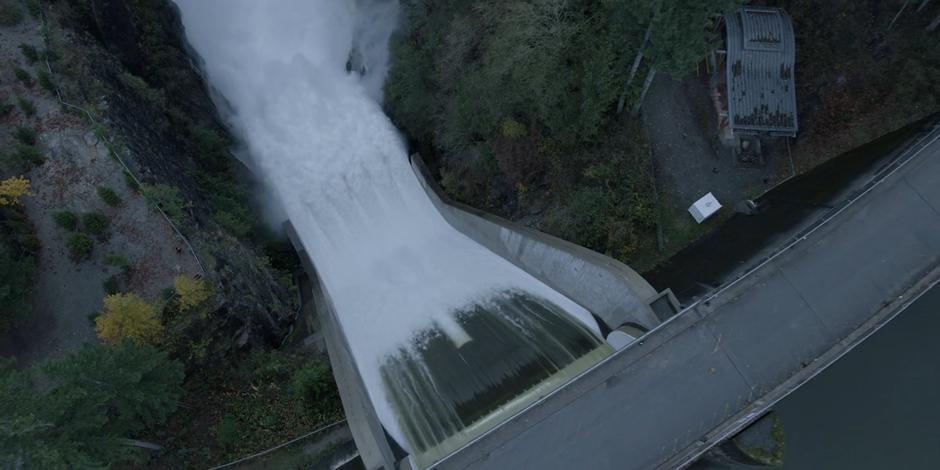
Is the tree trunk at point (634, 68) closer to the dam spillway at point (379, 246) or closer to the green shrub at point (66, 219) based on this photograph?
the dam spillway at point (379, 246)

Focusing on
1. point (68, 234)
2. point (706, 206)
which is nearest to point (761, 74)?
point (706, 206)

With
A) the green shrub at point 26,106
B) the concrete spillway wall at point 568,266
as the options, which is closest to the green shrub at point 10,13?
the green shrub at point 26,106

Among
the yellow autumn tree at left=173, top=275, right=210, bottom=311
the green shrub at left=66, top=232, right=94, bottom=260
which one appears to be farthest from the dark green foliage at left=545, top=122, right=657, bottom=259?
the green shrub at left=66, top=232, right=94, bottom=260

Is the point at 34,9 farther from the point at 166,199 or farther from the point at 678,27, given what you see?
the point at 678,27

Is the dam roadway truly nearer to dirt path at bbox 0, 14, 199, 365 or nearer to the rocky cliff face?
→ the rocky cliff face

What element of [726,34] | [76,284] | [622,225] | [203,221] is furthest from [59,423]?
[726,34]

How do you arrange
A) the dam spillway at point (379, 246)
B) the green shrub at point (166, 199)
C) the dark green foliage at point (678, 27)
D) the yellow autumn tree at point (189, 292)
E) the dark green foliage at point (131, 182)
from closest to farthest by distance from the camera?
the dark green foliage at point (678, 27), the yellow autumn tree at point (189, 292), the green shrub at point (166, 199), the dark green foliage at point (131, 182), the dam spillway at point (379, 246)

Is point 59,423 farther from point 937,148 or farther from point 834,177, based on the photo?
point 937,148
